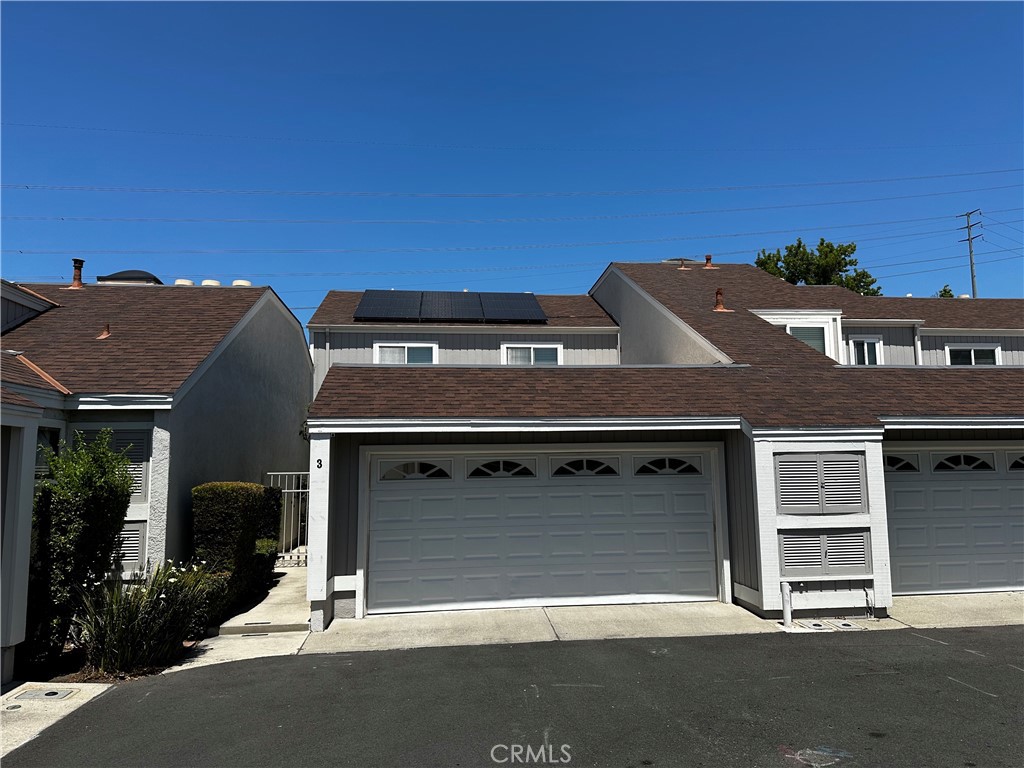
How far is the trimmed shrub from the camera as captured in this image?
705cm

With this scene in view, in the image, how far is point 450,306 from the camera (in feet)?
57.6

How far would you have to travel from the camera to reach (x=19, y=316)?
1272 centimetres

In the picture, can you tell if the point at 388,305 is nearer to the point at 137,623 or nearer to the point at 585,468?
the point at 585,468

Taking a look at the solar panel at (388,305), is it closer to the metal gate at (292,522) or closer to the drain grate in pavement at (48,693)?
the metal gate at (292,522)

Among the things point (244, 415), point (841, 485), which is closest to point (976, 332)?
point (841, 485)

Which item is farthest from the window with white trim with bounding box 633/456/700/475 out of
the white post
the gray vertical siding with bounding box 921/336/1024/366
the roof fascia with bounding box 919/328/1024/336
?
the roof fascia with bounding box 919/328/1024/336

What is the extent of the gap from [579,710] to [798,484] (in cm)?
509

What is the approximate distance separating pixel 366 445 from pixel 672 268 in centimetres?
1204

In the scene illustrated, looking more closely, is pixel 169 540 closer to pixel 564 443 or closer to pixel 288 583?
pixel 288 583

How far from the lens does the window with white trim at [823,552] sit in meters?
9.27

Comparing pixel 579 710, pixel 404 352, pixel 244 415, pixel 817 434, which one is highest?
pixel 404 352

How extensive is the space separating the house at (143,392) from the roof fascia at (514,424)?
2796 mm

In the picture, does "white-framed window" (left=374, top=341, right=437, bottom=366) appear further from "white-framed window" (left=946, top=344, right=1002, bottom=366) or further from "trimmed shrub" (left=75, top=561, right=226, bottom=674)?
"white-framed window" (left=946, top=344, right=1002, bottom=366)

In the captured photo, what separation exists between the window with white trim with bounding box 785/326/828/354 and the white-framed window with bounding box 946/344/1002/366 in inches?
187
